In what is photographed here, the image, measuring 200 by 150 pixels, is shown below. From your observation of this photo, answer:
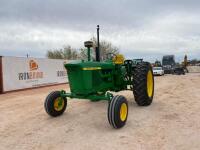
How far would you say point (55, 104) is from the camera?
864cm

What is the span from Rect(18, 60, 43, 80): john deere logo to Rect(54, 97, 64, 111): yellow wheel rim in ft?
33.3

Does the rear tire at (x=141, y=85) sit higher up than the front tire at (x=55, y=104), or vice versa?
the rear tire at (x=141, y=85)

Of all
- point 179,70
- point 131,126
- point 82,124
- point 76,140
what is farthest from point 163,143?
point 179,70

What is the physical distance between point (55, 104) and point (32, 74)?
11.4 m

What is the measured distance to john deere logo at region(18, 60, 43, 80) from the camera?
1848 centimetres

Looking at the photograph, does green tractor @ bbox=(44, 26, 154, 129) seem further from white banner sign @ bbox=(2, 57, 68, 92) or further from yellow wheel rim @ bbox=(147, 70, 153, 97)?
white banner sign @ bbox=(2, 57, 68, 92)

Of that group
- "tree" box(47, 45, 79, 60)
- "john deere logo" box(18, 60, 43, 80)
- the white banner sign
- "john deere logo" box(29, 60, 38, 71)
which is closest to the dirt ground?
the white banner sign

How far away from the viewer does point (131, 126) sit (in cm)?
723

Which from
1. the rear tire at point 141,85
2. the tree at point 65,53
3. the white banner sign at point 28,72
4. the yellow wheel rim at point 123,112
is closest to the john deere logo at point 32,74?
the white banner sign at point 28,72

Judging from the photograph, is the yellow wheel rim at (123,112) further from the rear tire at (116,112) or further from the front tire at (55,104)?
the front tire at (55,104)

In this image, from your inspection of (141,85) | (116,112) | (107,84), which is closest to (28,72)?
(107,84)

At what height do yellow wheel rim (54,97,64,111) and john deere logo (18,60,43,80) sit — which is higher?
john deere logo (18,60,43,80)

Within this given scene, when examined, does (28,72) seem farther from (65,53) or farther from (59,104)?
(65,53)

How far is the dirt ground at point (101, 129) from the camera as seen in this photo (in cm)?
612
